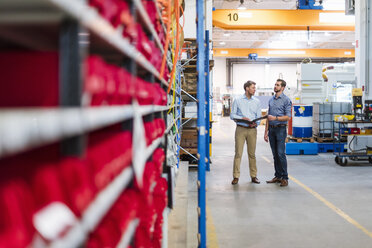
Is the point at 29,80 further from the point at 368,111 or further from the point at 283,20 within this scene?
the point at 283,20

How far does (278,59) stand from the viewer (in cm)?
3194

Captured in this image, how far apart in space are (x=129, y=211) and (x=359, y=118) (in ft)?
29.5

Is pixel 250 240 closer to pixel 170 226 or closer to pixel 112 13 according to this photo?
pixel 170 226

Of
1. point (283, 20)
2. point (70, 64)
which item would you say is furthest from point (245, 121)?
point (283, 20)

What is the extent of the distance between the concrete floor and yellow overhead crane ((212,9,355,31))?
23.3 ft

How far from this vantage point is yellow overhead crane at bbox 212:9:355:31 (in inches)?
511

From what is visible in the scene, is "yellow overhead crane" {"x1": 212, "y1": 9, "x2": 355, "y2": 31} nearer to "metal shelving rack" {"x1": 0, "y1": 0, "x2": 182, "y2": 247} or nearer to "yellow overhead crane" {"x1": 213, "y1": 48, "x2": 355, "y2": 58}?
"metal shelving rack" {"x1": 0, "y1": 0, "x2": 182, "y2": 247}

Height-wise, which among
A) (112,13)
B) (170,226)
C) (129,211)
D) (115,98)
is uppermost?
(112,13)

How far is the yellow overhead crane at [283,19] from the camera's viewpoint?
13.0m

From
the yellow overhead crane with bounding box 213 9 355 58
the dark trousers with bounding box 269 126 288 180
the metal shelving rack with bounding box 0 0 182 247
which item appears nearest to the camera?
the metal shelving rack with bounding box 0 0 182 247

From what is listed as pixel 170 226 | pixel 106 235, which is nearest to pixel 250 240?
pixel 170 226

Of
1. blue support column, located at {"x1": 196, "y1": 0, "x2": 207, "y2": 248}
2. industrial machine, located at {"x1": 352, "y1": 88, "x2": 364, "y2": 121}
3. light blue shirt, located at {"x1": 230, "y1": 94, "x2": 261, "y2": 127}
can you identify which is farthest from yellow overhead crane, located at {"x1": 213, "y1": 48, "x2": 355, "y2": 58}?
blue support column, located at {"x1": 196, "y1": 0, "x2": 207, "y2": 248}

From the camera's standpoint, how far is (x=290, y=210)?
193 inches

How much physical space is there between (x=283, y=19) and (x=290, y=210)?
33.6 feet
